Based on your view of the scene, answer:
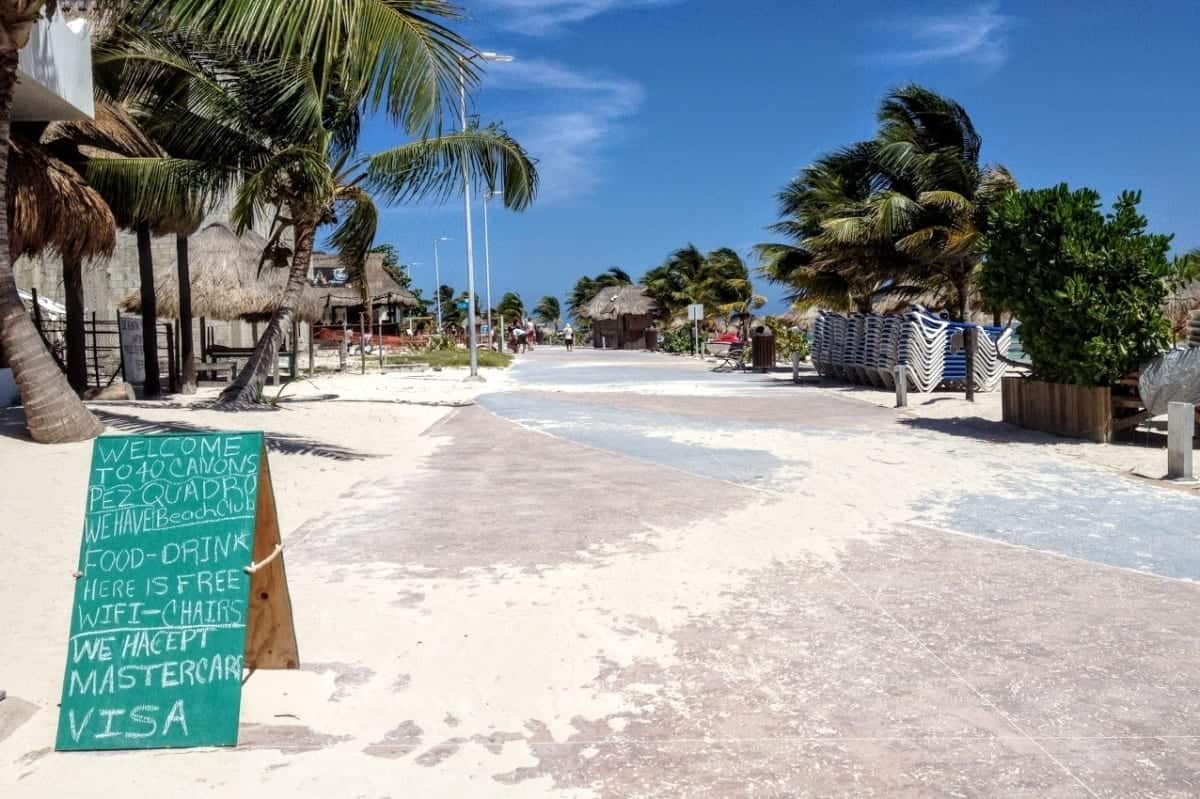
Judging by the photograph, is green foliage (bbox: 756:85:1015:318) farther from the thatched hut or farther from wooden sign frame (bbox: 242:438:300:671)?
the thatched hut

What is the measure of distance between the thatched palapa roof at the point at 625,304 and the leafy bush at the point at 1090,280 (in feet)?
189

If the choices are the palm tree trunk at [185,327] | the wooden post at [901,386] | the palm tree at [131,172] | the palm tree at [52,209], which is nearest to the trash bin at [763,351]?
the wooden post at [901,386]

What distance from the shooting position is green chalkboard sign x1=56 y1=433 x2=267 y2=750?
3643 mm

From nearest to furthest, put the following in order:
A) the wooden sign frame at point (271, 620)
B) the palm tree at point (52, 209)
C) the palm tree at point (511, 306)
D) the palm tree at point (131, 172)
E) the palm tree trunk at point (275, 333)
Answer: the wooden sign frame at point (271, 620), the palm tree at point (52, 209), the palm tree at point (131, 172), the palm tree trunk at point (275, 333), the palm tree at point (511, 306)

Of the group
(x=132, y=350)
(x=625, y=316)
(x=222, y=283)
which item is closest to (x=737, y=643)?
(x=132, y=350)

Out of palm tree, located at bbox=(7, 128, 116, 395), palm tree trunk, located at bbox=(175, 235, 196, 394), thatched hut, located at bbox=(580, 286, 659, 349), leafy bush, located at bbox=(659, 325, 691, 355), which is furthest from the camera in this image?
thatched hut, located at bbox=(580, 286, 659, 349)

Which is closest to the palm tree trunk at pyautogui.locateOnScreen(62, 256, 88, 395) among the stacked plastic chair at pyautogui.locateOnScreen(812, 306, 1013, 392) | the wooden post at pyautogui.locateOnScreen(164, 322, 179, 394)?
the wooden post at pyautogui.locateOnScreen(164, 322, 179, 394)

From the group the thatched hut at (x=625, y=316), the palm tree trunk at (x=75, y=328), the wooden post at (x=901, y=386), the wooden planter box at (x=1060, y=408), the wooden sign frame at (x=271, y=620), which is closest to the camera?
the wooden sign frame at (x=271, y=620)

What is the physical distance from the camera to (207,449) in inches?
159

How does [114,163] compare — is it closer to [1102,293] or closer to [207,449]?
[207,449]

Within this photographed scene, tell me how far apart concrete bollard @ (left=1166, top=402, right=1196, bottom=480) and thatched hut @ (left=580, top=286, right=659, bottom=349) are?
6136 centimetres

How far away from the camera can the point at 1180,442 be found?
893cm

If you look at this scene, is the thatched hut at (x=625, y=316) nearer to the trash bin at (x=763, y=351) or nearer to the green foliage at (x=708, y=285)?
the green foliage at (x=708, y=285)

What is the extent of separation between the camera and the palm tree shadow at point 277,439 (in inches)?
432
